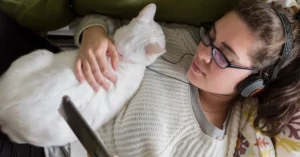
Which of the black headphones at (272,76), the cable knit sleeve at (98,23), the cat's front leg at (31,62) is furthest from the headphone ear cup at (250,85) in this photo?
the cat's front leg at (31,62)

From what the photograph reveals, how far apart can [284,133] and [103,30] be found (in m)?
0.68

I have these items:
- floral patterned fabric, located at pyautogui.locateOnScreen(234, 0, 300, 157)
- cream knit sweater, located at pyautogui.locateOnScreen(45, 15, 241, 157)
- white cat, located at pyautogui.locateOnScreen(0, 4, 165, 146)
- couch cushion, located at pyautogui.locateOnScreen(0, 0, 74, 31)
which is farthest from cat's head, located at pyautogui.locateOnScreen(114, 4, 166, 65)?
floral patterned fabric, located at pyautogui.locateOnScreen(234, 0, 300, 157)

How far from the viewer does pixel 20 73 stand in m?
0.95

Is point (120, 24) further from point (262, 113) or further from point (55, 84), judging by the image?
point (262, 113)

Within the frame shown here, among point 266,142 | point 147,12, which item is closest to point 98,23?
point 147,12

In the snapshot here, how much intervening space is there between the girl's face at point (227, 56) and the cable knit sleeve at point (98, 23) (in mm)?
306

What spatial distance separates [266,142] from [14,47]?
0.85m

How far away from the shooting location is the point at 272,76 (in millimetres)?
1088

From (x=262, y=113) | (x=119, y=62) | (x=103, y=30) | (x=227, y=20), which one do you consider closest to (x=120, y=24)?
(x=103, y=30)

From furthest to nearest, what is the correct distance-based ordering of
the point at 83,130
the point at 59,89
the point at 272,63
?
the point at 272,63, the point at 59,89, the point at 83,130

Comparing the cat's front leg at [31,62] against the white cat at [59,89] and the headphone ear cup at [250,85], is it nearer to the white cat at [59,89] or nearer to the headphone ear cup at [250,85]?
the white cat at [59,89]

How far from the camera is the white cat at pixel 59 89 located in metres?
0.92

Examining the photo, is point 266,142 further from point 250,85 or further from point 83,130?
point 83,130

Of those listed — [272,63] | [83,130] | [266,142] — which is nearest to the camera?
[83,130]
